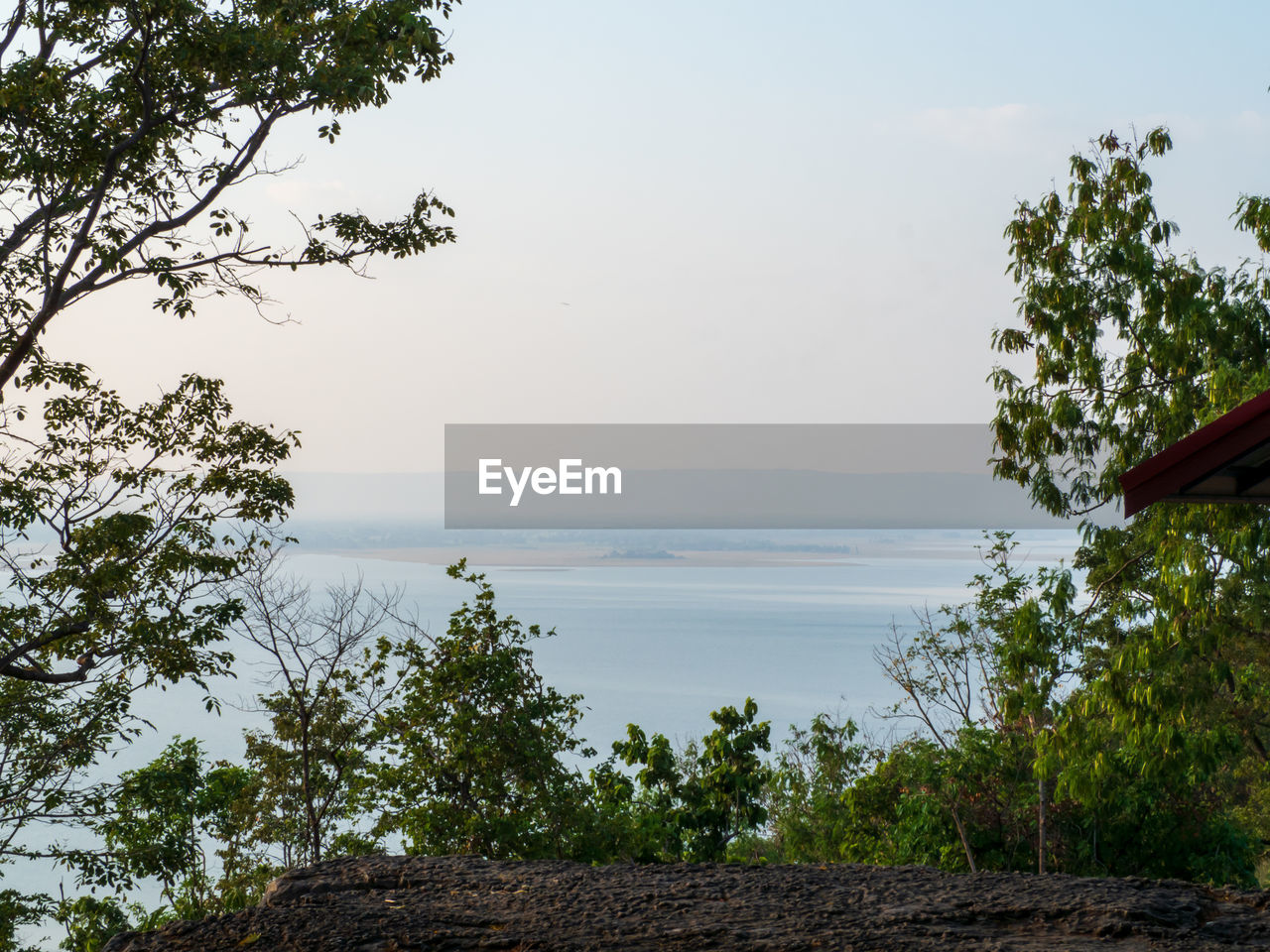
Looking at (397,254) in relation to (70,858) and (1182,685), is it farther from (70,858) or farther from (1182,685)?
(1182,685)

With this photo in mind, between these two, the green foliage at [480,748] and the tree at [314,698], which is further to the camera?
the tree at [314,698]

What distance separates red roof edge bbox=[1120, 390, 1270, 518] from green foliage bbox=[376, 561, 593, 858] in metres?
6.39

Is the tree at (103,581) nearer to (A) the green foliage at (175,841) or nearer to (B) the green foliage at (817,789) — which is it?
(A) the green foliage at (175,841)

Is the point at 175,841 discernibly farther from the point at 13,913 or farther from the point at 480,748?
the point at 480,748

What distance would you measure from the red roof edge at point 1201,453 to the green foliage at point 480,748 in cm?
639

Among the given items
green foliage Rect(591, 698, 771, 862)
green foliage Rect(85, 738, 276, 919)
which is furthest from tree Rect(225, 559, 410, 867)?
green foliage Rect(591, 698, 771, 862)

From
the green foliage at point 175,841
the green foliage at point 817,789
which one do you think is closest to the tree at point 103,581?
the green foliage at point 175,841

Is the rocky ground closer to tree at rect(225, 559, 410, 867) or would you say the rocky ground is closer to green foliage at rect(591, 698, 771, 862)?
green foliage at rect(591, 698, 771, 862)

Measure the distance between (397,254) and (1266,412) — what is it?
23.4 feet

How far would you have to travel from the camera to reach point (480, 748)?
31.2ft

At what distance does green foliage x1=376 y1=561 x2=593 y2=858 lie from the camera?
9346mm

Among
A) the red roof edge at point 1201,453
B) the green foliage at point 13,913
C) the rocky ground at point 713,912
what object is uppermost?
the red roof edge at point 1201,453

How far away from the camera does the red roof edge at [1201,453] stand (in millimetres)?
3727

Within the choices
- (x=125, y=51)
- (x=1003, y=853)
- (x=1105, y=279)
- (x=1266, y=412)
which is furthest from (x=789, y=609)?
(x=1266, y=412)
